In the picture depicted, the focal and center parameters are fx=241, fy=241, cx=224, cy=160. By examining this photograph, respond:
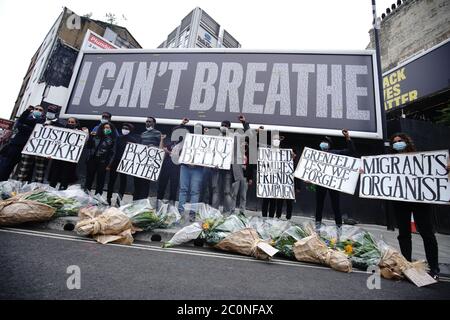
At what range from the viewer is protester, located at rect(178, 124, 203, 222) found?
453 centimetres

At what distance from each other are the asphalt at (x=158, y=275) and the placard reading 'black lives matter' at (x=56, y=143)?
2697 mm

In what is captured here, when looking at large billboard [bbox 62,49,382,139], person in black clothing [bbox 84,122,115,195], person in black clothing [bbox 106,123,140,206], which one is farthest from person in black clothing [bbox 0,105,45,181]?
large billboard [bbox 62,49,382,139]

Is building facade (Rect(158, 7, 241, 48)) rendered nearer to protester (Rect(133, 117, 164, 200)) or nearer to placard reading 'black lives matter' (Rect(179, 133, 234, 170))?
protester (Rect(133, 117, 164, 200))

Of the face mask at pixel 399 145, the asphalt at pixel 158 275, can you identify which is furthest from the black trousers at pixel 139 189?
the face mask at pixel 399 145

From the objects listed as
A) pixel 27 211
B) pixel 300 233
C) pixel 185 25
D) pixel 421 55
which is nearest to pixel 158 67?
pixel 27 211

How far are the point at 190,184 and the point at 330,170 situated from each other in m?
2.77

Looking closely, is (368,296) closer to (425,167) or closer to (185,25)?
(425,167)

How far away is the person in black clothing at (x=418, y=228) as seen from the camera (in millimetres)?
2867

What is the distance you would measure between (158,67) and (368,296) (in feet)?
27.9

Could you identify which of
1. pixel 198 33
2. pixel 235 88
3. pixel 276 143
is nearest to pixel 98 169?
pixel 276 143

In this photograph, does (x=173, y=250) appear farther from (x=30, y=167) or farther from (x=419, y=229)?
(x=30, y=167)

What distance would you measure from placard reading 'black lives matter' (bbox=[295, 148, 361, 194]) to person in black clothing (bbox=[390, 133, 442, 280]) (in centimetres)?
102

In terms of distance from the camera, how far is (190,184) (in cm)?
471

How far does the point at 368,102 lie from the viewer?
6863mm
